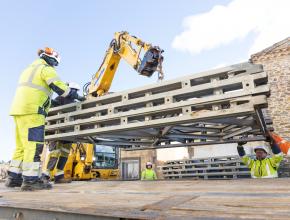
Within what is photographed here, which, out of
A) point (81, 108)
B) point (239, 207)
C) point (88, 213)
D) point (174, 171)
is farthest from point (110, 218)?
point (174, 171)

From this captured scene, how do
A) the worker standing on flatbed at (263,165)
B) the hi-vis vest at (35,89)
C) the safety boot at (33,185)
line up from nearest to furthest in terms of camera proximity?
the safety boot at (33,185)
the hi-vis vest at (35,89)
the worker standing on flatbed at (263,165)

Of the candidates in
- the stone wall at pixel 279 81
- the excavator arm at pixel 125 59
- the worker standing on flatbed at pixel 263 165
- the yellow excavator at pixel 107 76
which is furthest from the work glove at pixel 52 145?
the stone wall at pixel 279 81

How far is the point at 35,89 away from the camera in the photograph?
4.04m

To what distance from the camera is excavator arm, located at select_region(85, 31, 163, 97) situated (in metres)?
7.00

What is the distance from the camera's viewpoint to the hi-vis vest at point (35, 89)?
394cm

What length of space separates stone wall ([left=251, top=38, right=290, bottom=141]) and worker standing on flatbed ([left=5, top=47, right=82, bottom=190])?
10452 mm

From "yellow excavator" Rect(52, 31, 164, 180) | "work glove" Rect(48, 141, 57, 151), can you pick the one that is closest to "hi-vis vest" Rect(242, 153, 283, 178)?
"yellow excavator" Rect(52, 31, 164, 180)

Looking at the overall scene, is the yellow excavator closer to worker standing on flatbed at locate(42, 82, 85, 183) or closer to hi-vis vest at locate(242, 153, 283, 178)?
worker standing on flatbed at locate(42, 82, 85, 183)

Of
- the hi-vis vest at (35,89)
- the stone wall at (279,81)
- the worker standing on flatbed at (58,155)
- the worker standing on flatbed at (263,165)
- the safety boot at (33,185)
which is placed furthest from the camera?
the stone wall at (279,81)

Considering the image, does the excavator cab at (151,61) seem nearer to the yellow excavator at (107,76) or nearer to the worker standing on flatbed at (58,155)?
the yellow excavator at (107,76)

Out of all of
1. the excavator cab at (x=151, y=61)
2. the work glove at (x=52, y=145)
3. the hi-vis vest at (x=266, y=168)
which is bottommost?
the hi-vis vest at (x=266, y=168)

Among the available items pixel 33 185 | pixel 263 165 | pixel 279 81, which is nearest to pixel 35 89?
pixel 33 185

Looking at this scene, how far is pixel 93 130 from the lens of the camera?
4211 millimetres

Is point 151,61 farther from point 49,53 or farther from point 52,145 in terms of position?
point 52,145
